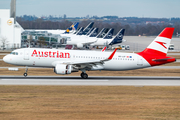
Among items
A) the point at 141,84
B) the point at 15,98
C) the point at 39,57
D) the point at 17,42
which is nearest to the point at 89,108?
the point at 15,98

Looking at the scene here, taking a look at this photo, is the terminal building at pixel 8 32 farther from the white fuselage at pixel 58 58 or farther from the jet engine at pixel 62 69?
the jet engine at pixel 62 69

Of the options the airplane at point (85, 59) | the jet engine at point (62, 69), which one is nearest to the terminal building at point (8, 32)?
the airplane at point (85, 59)

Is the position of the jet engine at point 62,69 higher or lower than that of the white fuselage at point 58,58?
lower

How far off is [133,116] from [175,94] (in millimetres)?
10153

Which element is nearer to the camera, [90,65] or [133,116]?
[133,116]

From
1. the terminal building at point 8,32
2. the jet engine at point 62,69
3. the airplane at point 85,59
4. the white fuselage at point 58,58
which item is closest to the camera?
the jet engine at point 62,69

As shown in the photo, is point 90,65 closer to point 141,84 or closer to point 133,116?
point 141,84

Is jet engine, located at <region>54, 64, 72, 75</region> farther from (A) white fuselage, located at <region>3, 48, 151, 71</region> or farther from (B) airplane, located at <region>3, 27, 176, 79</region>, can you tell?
(A) white fuselage, located at <region>3, 48, 151, 71</region>

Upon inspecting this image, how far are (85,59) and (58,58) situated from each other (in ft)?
12.0

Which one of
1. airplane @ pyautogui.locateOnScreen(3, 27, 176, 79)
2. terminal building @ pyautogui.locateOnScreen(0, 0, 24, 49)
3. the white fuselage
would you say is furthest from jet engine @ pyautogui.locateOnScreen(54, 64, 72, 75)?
terminal building @ pyautogui.locateOnScreen(0, 0, 24, 49)

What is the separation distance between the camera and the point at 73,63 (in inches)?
1572

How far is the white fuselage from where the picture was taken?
40719 mm

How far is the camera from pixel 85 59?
137 feet

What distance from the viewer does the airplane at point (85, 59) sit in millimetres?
40344
